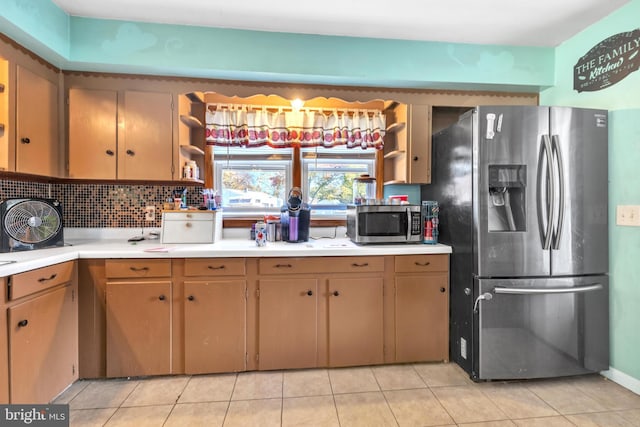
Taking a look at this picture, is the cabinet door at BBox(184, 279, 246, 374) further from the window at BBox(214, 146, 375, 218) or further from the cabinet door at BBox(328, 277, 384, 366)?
the window at BBox(214, 146, 375, 218)

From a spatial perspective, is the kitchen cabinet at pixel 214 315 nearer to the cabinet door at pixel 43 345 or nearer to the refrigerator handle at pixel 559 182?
the cabinet door at pixel 43 345

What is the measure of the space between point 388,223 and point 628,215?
1.53 m

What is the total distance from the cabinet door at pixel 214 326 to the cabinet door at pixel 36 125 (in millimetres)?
1312

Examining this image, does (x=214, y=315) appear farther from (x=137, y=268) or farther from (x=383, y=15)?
(x=383, y=15)

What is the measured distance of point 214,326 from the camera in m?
2.05

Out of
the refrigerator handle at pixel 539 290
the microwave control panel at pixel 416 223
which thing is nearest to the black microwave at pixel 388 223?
the microwave control panel at pixel 416 223

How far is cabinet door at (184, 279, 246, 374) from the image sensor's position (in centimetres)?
203

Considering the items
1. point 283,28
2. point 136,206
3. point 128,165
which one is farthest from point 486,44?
point 136,206

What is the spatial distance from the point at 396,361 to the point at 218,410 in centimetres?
125

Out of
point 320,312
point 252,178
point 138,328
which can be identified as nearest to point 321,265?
point 320,312

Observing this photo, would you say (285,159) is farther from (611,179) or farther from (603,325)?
(603,325)

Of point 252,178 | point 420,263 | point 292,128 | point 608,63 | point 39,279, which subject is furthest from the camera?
point 252,178

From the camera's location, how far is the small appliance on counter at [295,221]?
2.41 metres

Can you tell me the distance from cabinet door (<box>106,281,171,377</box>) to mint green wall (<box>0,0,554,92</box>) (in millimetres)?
1603
